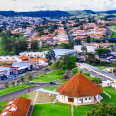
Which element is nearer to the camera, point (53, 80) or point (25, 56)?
point (53, 80)

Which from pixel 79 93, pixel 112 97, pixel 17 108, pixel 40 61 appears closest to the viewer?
pixel 17 108

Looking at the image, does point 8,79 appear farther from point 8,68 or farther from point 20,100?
point 20,100

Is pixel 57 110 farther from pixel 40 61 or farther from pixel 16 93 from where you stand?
pixel 40 61

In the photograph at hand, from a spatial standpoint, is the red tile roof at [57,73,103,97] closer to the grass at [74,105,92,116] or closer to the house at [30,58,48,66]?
the grass at [74,105,92,116]

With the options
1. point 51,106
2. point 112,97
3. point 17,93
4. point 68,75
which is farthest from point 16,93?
point 68,75

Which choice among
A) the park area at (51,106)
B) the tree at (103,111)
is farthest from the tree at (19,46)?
the tree at (103,111)

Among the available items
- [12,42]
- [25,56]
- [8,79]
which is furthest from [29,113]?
[12,42]

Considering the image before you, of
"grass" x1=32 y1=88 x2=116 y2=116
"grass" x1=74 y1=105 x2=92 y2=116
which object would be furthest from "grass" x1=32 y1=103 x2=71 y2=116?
"grass" x1=74 y1=105 x2=92 y2=116
